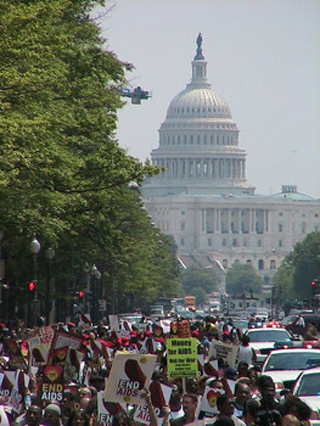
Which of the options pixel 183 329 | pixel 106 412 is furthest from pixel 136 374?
pixel 183 329

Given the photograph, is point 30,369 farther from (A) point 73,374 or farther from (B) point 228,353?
(B) point 228,353

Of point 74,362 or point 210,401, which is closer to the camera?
point 210,401

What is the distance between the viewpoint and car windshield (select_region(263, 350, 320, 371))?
29.0 metres

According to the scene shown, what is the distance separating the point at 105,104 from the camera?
49.3m

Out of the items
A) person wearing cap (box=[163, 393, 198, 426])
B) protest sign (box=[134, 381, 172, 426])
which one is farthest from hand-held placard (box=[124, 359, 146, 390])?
protest sign (box=[134, 381, 172, 426])

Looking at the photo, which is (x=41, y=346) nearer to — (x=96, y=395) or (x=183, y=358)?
(x=183, y=358)

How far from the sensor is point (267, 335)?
4559 centimetres

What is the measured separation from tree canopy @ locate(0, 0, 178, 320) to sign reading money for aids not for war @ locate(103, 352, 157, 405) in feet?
41.0

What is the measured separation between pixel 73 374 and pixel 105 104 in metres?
26.9

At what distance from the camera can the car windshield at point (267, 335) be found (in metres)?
45.3

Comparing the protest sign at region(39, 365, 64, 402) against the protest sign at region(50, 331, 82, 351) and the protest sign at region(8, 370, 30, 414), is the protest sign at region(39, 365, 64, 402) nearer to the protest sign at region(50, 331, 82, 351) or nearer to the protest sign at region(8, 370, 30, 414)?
the protest sign at region(8, 370, 30, 414)

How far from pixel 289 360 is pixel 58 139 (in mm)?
11851

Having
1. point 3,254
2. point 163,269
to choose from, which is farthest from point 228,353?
point 163,269

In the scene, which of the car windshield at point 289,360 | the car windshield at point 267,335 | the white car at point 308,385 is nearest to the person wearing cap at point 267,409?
the white car at point 308,385
